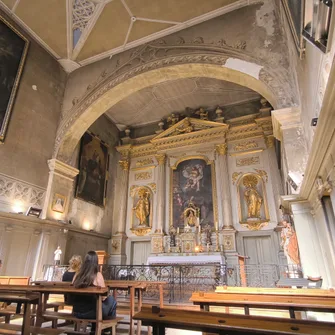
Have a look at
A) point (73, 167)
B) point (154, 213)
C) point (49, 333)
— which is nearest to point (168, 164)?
point (154, 213)

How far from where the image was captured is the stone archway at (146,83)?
244 inches

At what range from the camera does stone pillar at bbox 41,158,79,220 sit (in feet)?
26.1

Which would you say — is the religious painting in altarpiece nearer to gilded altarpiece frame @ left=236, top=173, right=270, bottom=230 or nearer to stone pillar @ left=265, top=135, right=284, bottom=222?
gilded altarpiece frame @ left=236, top=173, right=270, bottom=230

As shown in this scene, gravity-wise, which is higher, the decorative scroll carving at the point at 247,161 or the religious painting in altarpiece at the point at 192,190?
the decorative scroll carving at the point at 247,161

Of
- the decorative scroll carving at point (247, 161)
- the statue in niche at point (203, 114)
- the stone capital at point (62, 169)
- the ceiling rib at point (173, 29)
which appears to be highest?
the ceiling rib at point (173, 29)

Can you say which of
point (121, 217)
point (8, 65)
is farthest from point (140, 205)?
point (8, 65)

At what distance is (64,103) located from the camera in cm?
938

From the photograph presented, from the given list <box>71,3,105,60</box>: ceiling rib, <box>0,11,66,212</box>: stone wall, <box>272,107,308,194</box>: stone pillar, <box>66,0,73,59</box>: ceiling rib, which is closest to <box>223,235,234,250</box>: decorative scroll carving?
<box>272,107,308,194</box>: stone pillar

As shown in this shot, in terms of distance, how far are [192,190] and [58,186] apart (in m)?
5.46

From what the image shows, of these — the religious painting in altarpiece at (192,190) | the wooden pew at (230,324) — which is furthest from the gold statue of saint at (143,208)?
the wooden pew at (230,324)

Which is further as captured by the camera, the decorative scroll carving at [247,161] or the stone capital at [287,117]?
the decorative scroll carving at [247,161]

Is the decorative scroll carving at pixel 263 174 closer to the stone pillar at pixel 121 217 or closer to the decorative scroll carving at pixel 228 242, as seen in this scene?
the decorative scroll carving at pixel 228 242

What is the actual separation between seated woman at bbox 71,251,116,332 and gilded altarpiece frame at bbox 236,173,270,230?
7544 mm

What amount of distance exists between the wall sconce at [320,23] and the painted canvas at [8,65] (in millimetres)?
7572
